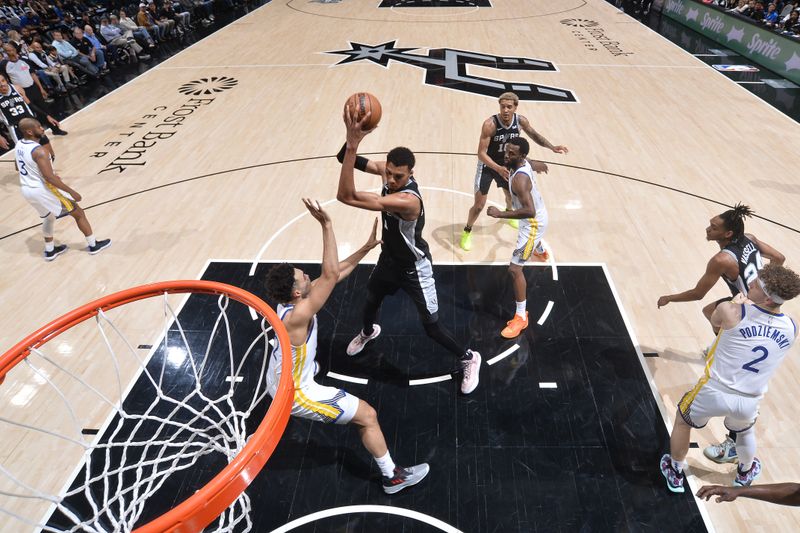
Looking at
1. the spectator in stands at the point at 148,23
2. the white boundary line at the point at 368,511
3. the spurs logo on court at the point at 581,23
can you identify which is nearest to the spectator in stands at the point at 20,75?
the spectator in stands at the point at 148,23

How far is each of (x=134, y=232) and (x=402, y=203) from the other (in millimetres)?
4389

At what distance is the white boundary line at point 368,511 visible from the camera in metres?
3.07

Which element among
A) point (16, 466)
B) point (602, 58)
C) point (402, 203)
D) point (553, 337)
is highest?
point (402, 203)

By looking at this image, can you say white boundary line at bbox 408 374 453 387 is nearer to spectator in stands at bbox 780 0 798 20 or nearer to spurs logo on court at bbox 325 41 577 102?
spurs logo on court at bbox 325 41 577 102

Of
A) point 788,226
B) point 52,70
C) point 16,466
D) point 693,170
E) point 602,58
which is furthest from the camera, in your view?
point 602,58

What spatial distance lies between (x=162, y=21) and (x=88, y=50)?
9.83 ft

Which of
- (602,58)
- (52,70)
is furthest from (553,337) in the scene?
(52,70)

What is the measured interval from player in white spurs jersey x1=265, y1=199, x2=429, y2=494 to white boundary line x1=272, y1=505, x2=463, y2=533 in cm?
26

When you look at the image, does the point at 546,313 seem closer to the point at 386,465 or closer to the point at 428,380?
the point at 428,380

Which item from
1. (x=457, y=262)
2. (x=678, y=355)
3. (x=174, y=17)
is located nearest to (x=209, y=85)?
(x=174, y=17)

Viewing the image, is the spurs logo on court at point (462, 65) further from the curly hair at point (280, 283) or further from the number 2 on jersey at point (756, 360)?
the curly hair at point (280, 283)

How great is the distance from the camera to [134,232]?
5992 millimetres

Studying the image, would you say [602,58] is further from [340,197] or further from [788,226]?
[340,197]

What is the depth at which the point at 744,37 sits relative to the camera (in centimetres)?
1155
